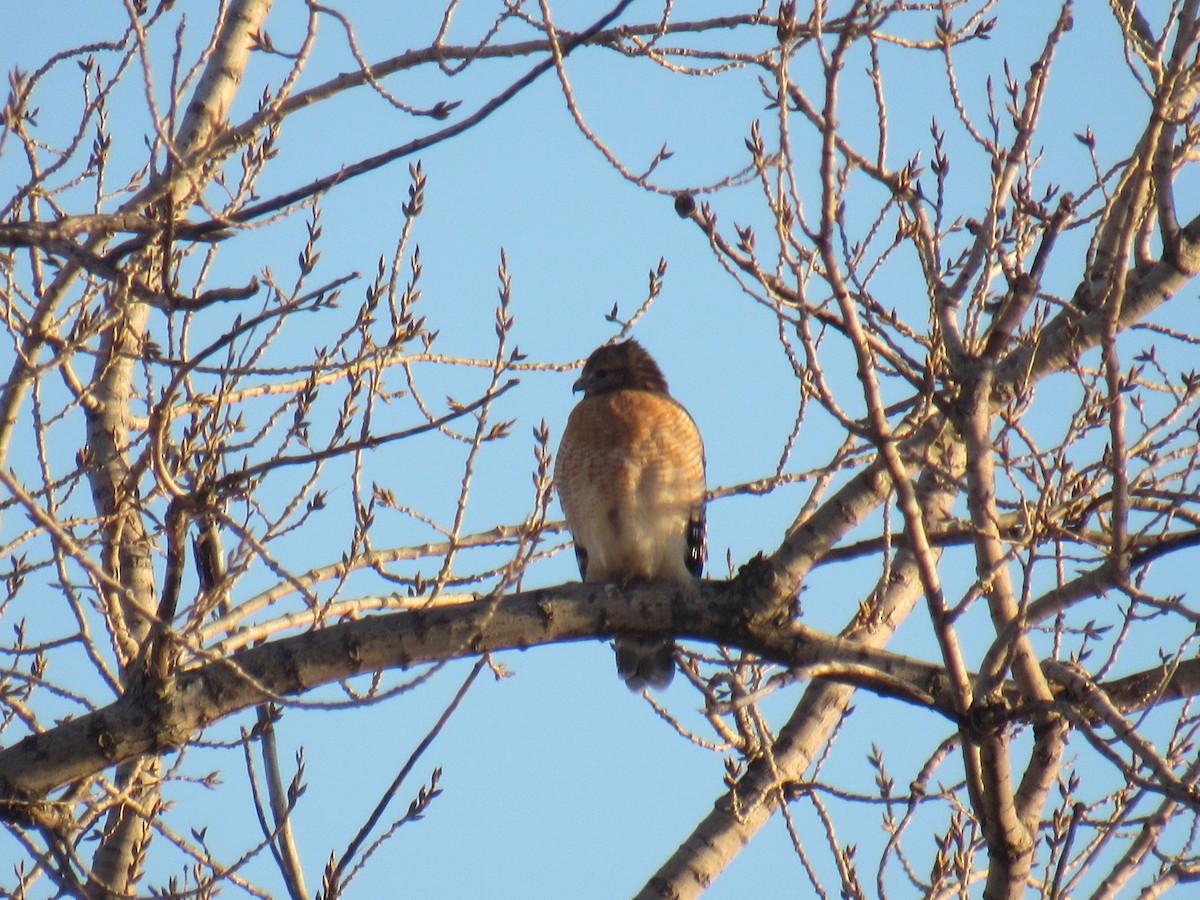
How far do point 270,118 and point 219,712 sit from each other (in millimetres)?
1955

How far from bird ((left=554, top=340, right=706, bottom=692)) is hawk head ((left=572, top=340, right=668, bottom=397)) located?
0.14 feet

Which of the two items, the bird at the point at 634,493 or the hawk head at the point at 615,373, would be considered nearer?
the bird at the point at 634,493

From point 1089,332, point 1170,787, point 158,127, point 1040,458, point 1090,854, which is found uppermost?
point 158,127

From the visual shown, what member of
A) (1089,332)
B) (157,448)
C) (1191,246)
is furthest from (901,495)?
(157,448)

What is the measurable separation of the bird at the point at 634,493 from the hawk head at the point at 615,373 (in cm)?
4

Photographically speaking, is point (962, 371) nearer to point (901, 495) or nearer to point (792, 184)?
point (901, 495)

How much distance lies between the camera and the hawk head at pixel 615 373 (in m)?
7.00

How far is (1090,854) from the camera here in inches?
170

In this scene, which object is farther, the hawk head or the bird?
the hawk head

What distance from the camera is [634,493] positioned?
6.29 m

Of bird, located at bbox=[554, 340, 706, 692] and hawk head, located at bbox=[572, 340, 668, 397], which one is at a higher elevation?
hawk head, located at bbox=[572, 340, 668, 397]

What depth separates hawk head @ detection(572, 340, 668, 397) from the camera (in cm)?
700

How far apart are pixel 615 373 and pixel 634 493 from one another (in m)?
0.95

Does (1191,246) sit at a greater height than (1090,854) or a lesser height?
greater
